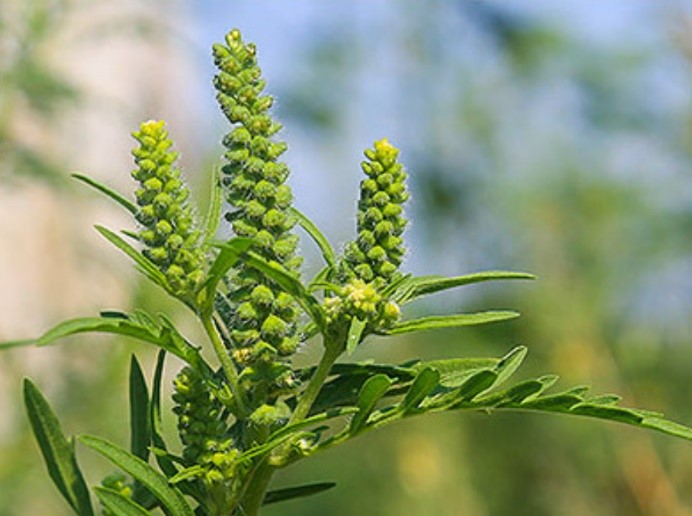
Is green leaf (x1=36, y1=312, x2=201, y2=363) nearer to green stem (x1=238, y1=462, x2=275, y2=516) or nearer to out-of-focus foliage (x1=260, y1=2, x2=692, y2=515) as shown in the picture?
green stem (x1=238, y1=462, x2=275, y2=516)

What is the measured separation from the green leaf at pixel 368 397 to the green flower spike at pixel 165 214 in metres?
0.07

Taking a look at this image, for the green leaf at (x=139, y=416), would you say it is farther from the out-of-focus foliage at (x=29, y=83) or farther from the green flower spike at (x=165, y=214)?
the out-of-focus foliage at (x=29, y=83)

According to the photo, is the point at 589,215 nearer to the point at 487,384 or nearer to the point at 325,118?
the point at 325,118

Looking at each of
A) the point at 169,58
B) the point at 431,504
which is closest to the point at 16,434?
the point at 431,504

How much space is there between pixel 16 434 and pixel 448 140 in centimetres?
128

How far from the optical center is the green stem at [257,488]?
1.42 ft

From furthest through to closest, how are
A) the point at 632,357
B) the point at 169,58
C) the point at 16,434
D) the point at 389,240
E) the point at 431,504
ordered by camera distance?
the point at 169,58 → the point at 431,504 → the point at 632,357 → the point at 16,434 → the point at 389,240

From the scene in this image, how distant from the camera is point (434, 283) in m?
0.44

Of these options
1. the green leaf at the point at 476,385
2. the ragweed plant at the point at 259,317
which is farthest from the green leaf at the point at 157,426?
the green leaf at the point at 476,385

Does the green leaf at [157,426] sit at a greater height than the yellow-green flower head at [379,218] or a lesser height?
lesser

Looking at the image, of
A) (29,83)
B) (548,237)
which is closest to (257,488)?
(29,83)

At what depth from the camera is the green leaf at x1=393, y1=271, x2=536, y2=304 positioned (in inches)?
16.3

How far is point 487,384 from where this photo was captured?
42 cm

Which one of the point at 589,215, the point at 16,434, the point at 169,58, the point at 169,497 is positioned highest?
the point at 169,58
